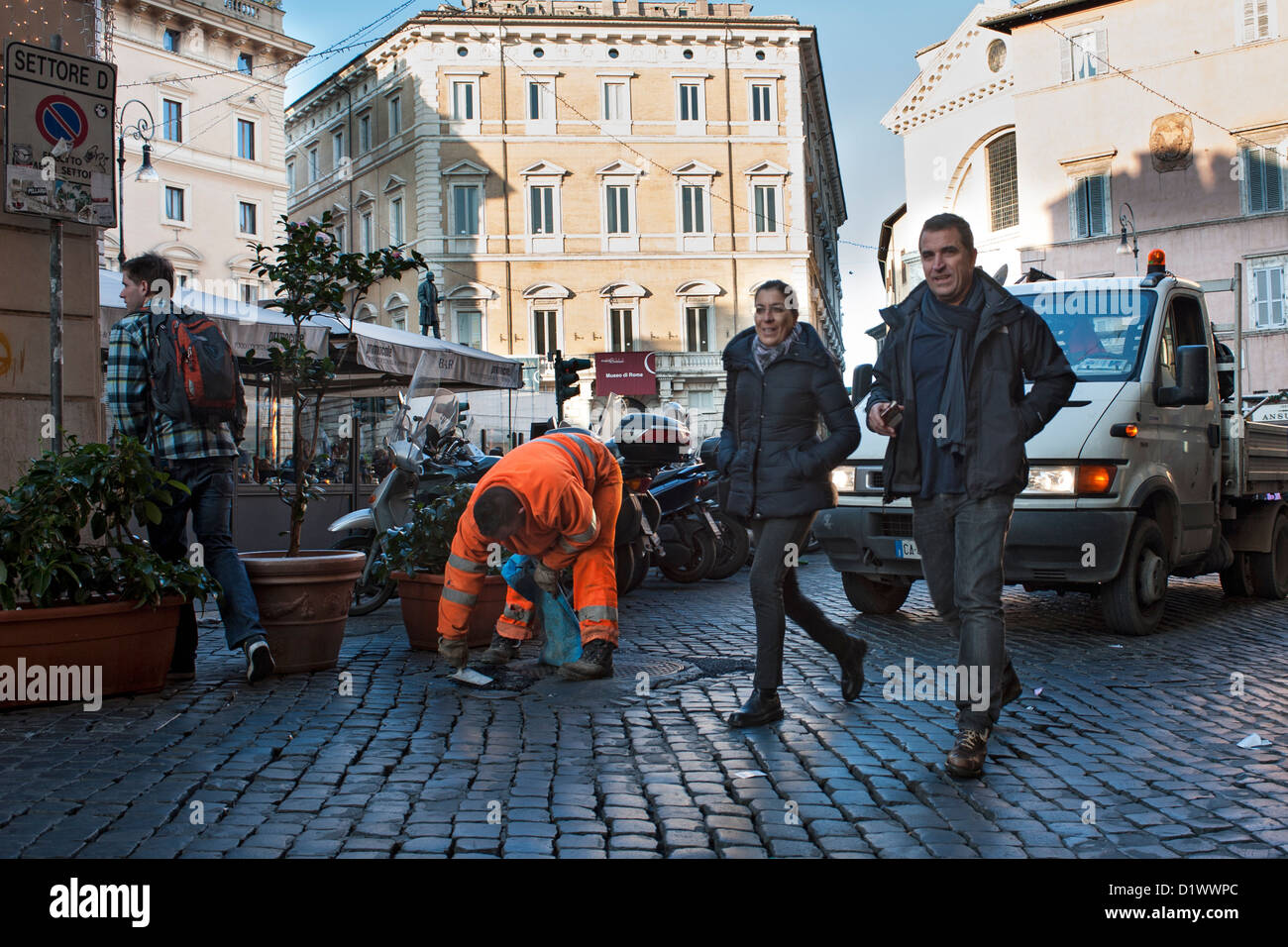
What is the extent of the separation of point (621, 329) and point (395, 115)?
12090 mm

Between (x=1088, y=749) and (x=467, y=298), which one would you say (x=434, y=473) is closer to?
(x=1088, y=749)

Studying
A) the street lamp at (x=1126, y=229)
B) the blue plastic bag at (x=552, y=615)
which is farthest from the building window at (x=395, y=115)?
the blue plastic bag at (x=552, y=615)

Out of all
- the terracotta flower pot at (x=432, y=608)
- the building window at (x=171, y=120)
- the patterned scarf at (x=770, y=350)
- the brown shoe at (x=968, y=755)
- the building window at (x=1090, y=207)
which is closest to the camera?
the brown shoe at (x=968, y=755)

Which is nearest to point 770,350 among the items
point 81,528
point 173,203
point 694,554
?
point 81,528

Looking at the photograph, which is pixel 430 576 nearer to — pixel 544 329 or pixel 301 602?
pixel 301 602

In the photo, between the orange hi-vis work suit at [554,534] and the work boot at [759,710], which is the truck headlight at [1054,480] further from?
the work boot at [759,710]

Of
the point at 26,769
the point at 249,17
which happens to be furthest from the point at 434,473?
the point at 249,17

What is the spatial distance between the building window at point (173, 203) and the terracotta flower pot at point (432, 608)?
39.8m

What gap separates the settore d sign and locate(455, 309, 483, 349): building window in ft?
127

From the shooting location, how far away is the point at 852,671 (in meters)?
5.45

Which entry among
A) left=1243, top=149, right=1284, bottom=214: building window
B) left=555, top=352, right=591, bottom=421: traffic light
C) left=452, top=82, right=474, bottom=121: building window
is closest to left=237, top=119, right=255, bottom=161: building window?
left=452, top=82, right=474, bottom=121: building window

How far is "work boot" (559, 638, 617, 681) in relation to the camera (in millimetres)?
5961

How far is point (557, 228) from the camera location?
44.9 meters

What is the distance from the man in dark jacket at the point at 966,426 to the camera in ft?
14.1
